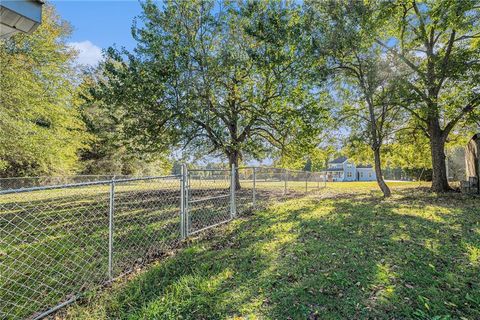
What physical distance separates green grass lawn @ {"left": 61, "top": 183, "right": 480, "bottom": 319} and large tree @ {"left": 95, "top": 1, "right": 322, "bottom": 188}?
6757mm

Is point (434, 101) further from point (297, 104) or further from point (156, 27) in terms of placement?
point (156, 27)

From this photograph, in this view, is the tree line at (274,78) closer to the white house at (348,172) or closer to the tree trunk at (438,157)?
the tree trunk at (438,157)

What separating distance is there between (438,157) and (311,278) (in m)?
11.1

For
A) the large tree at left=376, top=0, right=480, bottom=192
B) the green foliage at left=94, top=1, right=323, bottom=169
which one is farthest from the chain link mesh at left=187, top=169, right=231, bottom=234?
the large tree at left=376, top=0, right=480, bottom=192

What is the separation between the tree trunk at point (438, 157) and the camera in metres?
10.9

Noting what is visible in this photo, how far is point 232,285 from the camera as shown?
3.05 m

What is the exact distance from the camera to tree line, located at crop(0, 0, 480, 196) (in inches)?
360

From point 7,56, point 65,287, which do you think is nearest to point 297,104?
point 65,287

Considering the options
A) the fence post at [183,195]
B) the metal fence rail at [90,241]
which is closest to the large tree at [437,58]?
the metal fence rail at [90,241]

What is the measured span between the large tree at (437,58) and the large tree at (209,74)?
3.79 meters

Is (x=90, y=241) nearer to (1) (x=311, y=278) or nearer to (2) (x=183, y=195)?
(2) (x=183, y=195)

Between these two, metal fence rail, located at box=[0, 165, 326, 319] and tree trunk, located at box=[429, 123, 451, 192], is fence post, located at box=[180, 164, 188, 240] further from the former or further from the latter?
tree trunk, located at box=[429, 123, 451, 192]

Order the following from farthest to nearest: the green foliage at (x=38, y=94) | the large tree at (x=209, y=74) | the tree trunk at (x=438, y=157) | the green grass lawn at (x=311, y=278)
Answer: the tree trunk at (x=438, y=157), the green foliage at (x=38, y=94), the large tree at (x=209, y=74), the green grass lawn at (x=311, y=278)

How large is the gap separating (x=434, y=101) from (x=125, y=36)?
12.5 meters
